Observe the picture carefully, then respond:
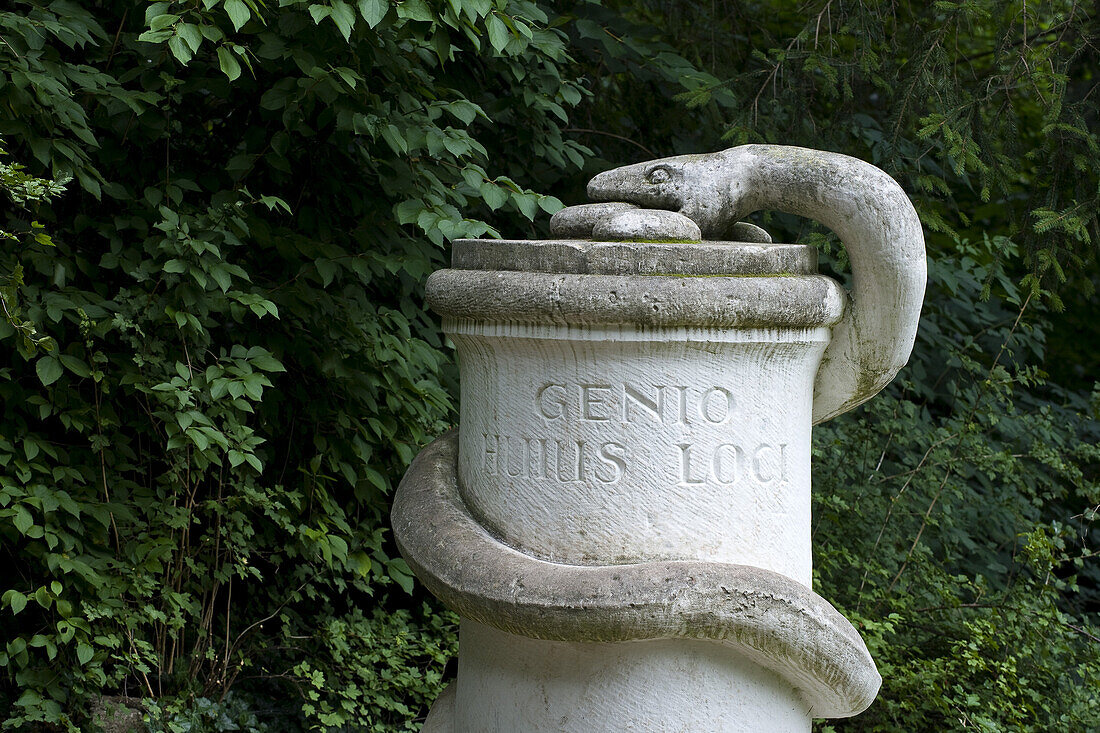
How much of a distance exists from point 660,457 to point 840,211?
596mm

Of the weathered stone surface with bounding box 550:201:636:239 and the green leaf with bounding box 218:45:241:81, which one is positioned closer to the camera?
the weathered stone surface with bounding box 550:201:636:239

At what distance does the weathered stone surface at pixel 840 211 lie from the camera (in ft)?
6.93

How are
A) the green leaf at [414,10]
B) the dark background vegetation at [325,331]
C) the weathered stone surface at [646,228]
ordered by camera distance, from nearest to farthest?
the weathered stone surface at [646,228], the green leaf at [414,10], the dark background vegetation at [325,331]

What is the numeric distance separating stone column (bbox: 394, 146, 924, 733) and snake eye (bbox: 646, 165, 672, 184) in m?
0.08

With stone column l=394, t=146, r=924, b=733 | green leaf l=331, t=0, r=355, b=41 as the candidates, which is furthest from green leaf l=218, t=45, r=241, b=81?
stone column l=394, t=146, r=924, b=733

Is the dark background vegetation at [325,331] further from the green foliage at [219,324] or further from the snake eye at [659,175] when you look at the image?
the snake eye at [659,175]

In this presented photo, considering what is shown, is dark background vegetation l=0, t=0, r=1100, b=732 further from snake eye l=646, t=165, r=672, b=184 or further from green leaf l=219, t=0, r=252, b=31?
snake eye l=646, t=165, r=672, b=184

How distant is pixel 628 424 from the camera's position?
2.05 m

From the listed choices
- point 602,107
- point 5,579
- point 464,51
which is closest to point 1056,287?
point 602,107

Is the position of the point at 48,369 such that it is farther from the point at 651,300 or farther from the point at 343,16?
the point at 651,300

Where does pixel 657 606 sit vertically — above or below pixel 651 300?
below

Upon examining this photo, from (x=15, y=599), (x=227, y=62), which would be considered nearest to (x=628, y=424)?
(x=227, y=62)

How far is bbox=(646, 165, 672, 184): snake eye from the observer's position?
2270mm

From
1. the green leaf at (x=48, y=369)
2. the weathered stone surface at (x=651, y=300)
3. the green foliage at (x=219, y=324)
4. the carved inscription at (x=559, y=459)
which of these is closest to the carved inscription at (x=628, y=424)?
the carved inscription at (x=559, y=459)
